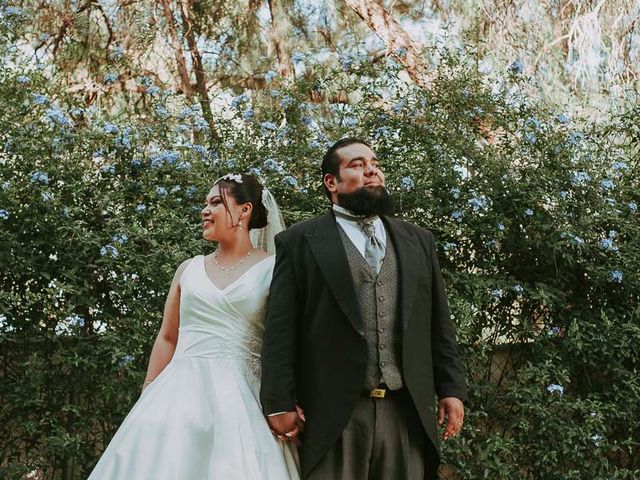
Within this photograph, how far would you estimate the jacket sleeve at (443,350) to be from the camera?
2.96 m

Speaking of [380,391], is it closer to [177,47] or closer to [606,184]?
[606,184]

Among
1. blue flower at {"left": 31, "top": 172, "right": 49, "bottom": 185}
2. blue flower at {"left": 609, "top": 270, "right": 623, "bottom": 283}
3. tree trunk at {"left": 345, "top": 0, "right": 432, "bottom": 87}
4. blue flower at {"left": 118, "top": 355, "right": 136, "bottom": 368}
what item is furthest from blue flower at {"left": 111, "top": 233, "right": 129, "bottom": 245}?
tree trunk at {"left": 345, "top": 0, "right": 432, "bottom": 87}

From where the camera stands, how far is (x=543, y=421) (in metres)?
4.55

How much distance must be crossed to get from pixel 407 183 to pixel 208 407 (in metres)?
2.03

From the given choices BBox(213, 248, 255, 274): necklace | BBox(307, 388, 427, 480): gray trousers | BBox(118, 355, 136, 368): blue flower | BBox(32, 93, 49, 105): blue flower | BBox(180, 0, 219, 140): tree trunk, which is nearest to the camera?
BBox(307, 388, 427, 480): gray trousers

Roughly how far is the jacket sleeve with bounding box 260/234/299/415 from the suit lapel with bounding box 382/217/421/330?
33 centimetres

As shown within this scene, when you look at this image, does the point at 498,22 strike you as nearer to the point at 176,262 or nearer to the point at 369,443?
the point at 176,262

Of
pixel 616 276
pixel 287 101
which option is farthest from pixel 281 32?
pixel 616 276

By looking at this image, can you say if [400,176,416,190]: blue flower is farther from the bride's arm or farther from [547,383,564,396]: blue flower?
the bride's arm

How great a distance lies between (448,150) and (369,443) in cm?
242

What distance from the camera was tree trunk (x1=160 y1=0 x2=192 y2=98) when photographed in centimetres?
756

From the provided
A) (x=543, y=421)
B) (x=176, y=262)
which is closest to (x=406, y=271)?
(x=176, y=262)

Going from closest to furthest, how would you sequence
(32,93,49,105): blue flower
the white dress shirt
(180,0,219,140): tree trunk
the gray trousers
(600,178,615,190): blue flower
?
1. the gray trousers
2. the white dress shirt
3. (32,93,49,105): blue flower
4. (600,178,615,190): blue flower
5. (180,0,219,140): tree trunk

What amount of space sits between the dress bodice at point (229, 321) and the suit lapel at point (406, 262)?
51cm
